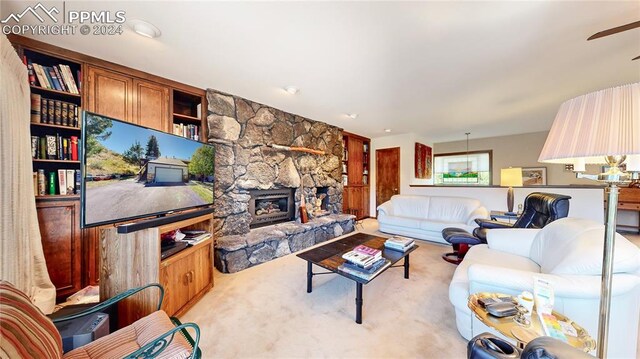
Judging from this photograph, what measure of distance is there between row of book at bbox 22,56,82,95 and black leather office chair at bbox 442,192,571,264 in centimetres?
445

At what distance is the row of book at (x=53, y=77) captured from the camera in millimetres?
1860

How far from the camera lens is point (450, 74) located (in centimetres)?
239

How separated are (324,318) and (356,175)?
4.25 m

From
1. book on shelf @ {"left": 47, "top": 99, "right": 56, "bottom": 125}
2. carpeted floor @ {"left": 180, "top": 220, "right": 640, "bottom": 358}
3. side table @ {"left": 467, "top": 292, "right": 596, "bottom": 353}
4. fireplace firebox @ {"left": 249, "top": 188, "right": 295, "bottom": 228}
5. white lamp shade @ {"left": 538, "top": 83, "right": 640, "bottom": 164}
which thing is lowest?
carpeted floor @ {"left": 180, "top": 220, "right": 640, "bottom": 358}

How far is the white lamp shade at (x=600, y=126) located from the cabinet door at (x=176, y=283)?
7.81 feet

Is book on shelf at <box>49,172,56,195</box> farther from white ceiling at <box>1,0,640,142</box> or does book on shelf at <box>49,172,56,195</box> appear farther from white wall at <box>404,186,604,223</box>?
white wall at <box>404,186,604,223</box>

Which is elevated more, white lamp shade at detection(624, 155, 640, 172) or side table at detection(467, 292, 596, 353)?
white lamp shade at detection(624, 155, 640, 172)

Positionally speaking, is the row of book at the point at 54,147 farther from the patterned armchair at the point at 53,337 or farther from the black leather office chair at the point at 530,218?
the black leather office chair at the point at 530,218

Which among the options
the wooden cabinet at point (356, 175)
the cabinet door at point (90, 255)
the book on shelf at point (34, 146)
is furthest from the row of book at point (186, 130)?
the wooden cabinet at point (356, 175)

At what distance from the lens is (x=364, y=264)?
1857 mm

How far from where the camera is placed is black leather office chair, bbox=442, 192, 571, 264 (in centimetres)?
225

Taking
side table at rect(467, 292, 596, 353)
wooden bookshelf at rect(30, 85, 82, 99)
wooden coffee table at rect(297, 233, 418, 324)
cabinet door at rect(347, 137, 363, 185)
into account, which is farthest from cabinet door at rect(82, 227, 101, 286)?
cabinet door at rect(347, 137, 363, 185)

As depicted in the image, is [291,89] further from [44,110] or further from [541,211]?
[541,211]

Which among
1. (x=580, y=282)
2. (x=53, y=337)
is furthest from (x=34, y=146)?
(x=580, y=282)
